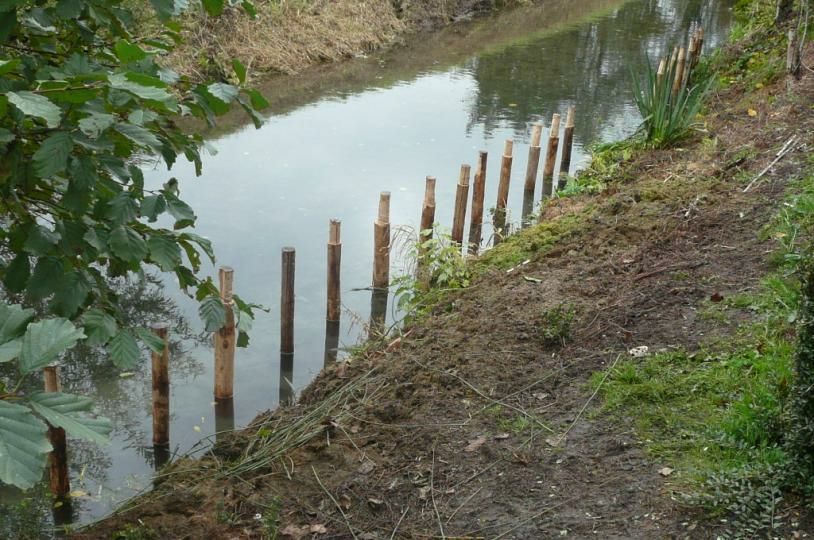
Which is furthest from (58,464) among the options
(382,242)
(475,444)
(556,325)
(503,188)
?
(503,188)

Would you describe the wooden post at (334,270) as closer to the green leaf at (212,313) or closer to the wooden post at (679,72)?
the green leaf at (212,313)

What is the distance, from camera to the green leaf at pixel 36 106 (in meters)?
2.01

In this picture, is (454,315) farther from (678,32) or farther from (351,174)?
(678,32)

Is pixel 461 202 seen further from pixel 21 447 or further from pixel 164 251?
pixel 21 447

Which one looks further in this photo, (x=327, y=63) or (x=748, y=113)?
(x=327, y=63)

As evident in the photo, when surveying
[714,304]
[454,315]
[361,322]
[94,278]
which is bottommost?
[361,322]

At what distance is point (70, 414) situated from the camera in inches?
67.2

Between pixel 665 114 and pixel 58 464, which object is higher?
pixel 665 114

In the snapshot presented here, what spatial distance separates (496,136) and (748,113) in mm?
4619

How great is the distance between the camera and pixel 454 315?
7008 mm

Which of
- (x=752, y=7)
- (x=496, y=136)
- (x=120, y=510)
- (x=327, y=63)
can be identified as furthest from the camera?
(x=327, y=63)

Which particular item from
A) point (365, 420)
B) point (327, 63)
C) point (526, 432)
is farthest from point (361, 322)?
point (327, 63)

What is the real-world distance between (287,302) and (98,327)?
5.21 meters

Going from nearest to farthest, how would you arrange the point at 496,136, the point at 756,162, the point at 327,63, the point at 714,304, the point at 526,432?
the point at 526,432, the point at 714,304, the point at 756,162, the point at 496,136, the point at 327,63
